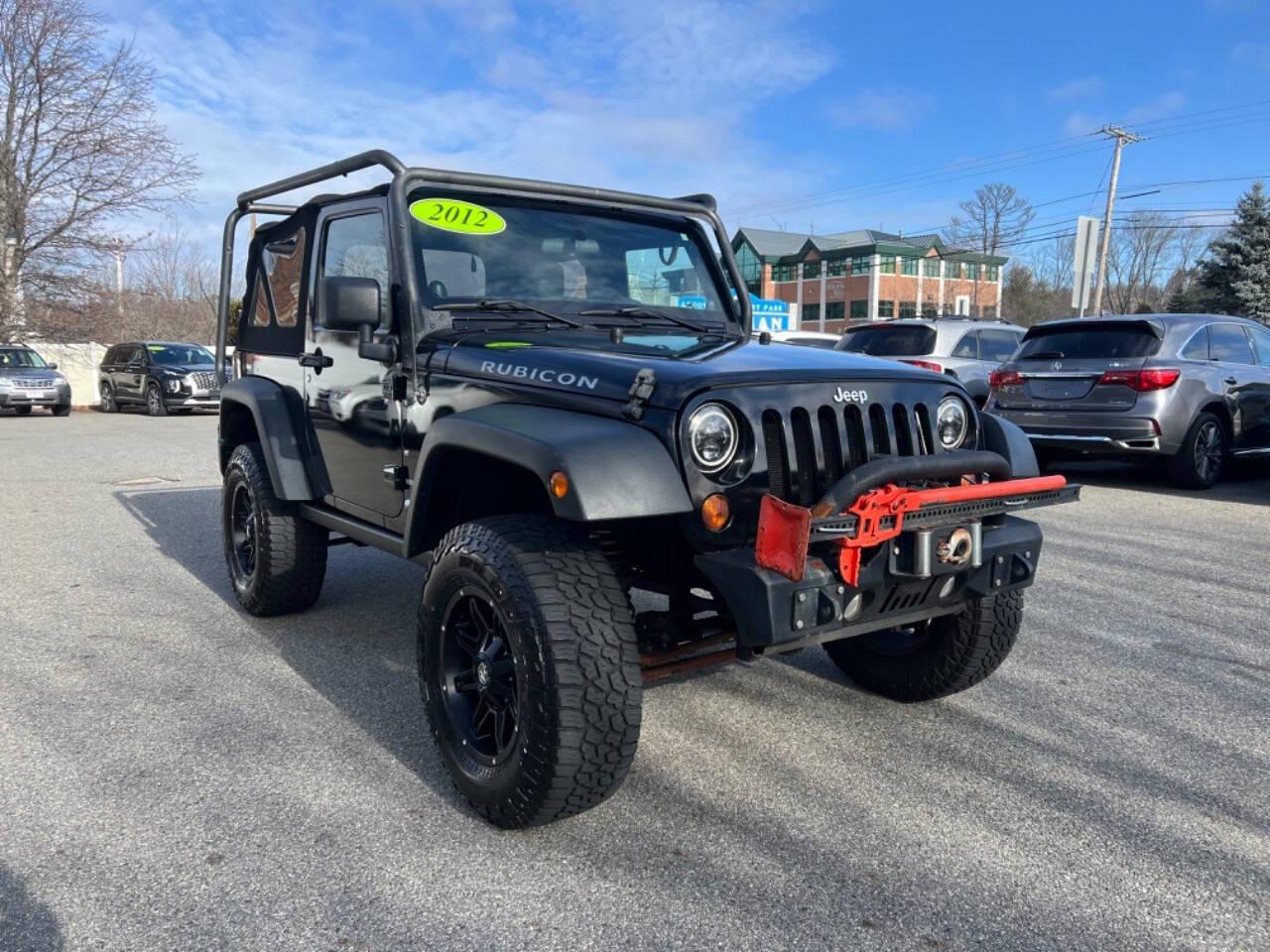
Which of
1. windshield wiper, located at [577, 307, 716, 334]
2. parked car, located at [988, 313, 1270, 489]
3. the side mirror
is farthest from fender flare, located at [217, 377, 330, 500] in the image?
parked car, located at [988, 313, 1270, 489]

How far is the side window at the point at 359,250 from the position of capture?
12.5 ft

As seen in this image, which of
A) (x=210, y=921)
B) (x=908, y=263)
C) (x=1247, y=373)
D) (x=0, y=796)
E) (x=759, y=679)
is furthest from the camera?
(x=908, y=263)

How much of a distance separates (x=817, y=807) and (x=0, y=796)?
100 inches

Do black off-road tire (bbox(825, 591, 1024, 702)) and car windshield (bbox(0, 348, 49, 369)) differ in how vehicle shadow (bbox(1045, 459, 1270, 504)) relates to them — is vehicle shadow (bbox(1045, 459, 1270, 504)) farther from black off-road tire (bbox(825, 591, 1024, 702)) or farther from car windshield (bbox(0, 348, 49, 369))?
car windshield (bbox(0, 348, 49, 369))

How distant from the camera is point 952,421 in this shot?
3.31 m

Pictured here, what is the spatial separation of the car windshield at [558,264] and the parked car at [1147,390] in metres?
6.10

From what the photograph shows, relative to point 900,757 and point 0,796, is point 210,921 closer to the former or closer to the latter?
point 0,796

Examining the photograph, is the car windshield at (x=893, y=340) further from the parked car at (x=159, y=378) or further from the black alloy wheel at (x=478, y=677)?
the parked car at (x=159, y=378)

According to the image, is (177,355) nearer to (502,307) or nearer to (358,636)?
(358,636)

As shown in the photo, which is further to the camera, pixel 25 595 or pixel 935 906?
pixel 25 595

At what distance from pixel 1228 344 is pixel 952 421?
26.2 feet

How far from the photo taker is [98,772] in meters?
3.23

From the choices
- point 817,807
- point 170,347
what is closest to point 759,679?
point 817,807

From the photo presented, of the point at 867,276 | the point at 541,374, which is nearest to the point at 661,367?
the point at 541,374
